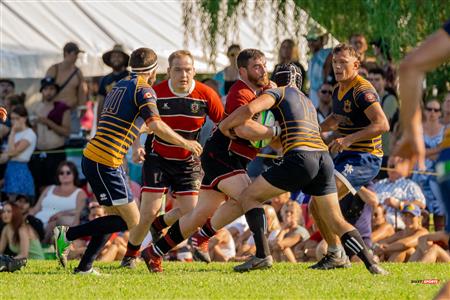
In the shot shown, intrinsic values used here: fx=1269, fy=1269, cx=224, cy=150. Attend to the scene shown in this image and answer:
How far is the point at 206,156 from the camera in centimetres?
1146

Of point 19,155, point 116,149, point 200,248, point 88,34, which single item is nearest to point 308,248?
point 200,248

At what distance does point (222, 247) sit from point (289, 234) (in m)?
0.81

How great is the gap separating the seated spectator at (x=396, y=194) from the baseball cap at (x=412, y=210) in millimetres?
197

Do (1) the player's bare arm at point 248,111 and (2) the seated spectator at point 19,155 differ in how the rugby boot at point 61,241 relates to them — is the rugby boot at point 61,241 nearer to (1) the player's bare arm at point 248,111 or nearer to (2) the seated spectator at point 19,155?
(1) the player's bare arm at point 248,111

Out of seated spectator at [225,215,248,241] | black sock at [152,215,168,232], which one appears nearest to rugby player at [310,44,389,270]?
black sock at [152,215,168,232]

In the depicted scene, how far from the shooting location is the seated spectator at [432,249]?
13.2m

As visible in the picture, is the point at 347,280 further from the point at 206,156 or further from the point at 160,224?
the point at 160,224

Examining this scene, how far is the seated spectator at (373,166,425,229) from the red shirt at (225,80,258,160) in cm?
342

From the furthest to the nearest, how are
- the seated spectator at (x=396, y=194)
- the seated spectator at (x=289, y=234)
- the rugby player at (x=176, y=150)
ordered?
1. the seated spectator at (x=396, y=194)
2. the seated spectator at (x=289, y=234)
3. the rugby player at (x=176, y=150)

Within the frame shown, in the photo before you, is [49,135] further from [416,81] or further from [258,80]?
[416,81]

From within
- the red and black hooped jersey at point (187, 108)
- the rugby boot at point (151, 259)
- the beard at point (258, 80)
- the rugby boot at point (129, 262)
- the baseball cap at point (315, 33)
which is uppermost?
the baseball cap at point (315, 33)

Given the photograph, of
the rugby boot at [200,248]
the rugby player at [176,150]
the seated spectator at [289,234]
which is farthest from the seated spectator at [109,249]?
the rugby player at [176,150]

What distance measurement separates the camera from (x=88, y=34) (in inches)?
766

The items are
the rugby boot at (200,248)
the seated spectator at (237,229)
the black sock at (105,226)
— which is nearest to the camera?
the black sock at (105,226)
